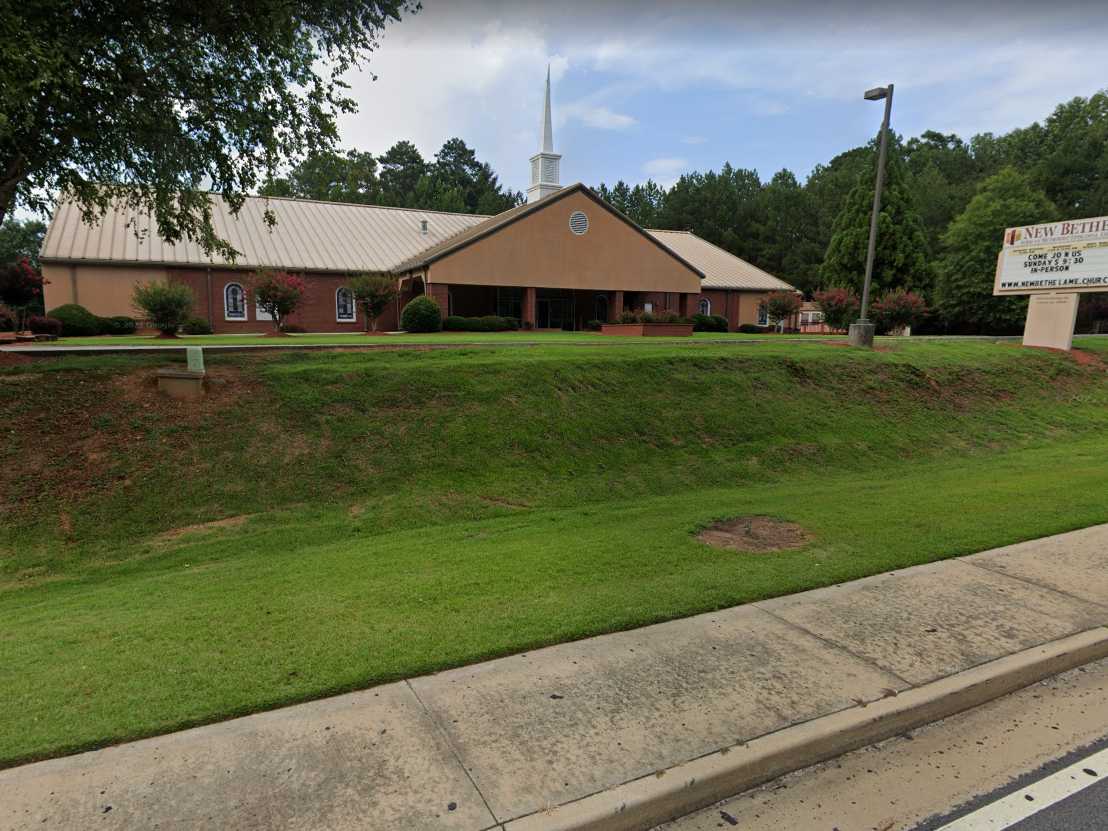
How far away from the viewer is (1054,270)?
2014 centimetres

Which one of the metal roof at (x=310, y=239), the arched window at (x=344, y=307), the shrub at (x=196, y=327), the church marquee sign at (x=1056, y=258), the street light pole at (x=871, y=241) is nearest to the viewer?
the street light pole at (x=871, y=241)

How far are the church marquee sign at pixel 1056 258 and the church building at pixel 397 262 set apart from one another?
55.7 feet

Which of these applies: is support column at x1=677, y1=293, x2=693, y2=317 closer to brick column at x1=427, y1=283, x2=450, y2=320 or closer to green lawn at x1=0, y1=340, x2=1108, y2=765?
brick column at x1=427, y1=283, x2=450, y2=320

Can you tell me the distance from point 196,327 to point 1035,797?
29.4 metres

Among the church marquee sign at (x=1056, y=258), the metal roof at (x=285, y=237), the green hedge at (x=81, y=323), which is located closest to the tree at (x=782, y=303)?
the church marquee sign at (x=1056, y=258)

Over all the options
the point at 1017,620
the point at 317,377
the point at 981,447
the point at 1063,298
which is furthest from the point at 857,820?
the point at 1063,298

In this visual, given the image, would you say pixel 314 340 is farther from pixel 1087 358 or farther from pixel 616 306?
pixel 1087 358

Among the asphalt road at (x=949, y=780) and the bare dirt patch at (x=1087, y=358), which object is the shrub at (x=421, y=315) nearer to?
the bare dirt patch at (x=1087, y=358)

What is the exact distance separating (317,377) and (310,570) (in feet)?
17.7

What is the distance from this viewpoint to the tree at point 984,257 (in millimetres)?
37219

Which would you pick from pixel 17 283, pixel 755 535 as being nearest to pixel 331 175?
pixel 755 535

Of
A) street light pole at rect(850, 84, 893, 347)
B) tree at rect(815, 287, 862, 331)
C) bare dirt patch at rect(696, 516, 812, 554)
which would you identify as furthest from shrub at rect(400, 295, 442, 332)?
bare dirt patch at rect(696, 516, 812, 554)

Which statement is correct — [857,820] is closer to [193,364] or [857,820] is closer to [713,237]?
[193,364]

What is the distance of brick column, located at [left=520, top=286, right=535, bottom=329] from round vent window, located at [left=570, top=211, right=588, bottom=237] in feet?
12.9
